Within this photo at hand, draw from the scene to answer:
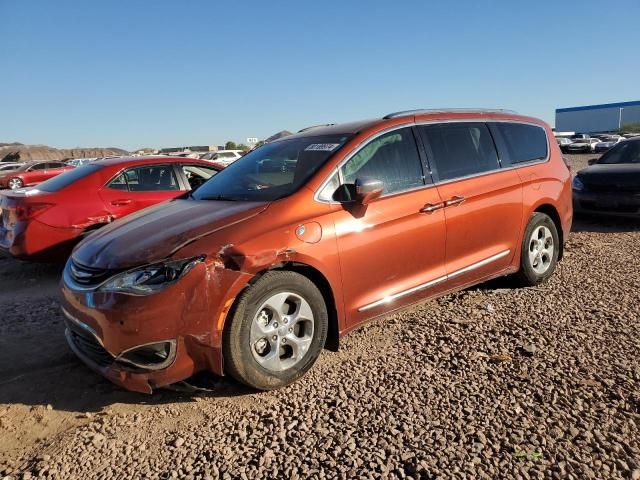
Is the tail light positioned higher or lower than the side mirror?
lower

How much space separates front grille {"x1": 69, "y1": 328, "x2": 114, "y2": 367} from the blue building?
3649 inches

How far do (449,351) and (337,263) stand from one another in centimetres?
110

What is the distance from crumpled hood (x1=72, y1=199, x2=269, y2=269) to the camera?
304 centimetres

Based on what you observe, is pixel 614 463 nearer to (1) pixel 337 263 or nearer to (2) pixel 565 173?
(1) pixel 337 263

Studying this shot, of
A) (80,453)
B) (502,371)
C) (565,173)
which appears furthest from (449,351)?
(565,173)

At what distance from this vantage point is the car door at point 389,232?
3.53m

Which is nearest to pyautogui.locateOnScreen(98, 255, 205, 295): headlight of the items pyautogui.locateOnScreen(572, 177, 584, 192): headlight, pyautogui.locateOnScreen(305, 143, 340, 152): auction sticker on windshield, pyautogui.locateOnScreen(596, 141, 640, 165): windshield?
pyautogui.locateOnScreen(305, 143, 340, 152): auction sticker on windshield

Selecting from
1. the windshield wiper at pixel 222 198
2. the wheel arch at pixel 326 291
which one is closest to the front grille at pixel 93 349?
the wheel arch at pixel 326 291

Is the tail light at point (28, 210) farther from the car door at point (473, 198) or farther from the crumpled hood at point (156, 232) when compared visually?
the car door at point (473, 198)

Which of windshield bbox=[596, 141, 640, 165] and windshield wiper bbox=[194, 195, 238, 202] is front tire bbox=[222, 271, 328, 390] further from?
windshield bbox=[596, 141, 640, 165]

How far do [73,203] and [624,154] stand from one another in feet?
30.3

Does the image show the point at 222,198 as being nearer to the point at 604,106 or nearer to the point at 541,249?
the point at 541,249

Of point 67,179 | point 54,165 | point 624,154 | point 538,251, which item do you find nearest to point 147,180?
point 67,179

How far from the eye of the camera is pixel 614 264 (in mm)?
5785
